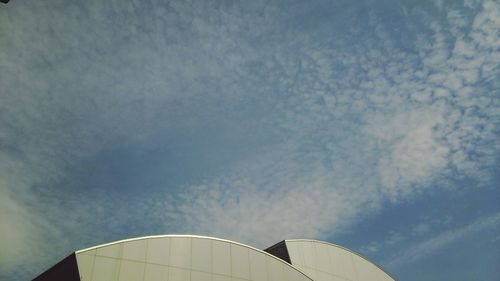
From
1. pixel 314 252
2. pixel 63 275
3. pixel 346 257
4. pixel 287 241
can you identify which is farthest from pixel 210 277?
pixel 346 257

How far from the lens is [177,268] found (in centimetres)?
1570

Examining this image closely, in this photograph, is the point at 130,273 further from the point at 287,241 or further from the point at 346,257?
the point at 346,257

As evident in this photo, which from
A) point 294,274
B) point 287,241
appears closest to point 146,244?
point 294,274

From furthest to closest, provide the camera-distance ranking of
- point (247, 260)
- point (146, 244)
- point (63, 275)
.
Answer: point (247, 260) → point (146, 244) → point (63, 275)

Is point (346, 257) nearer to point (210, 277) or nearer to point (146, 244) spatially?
point (210, 277)

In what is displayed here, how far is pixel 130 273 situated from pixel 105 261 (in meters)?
1.23

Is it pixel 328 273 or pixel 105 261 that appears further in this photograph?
pixel 328 273

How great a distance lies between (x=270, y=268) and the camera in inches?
747

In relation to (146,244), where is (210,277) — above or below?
below

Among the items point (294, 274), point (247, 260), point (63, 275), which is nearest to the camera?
point (63, 275)

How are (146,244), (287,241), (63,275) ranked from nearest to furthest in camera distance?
(63,275) < (146,244) < (287,241)

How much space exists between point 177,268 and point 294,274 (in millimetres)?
7811

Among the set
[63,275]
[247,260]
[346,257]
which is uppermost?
[346,257]

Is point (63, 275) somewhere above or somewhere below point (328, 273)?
below
